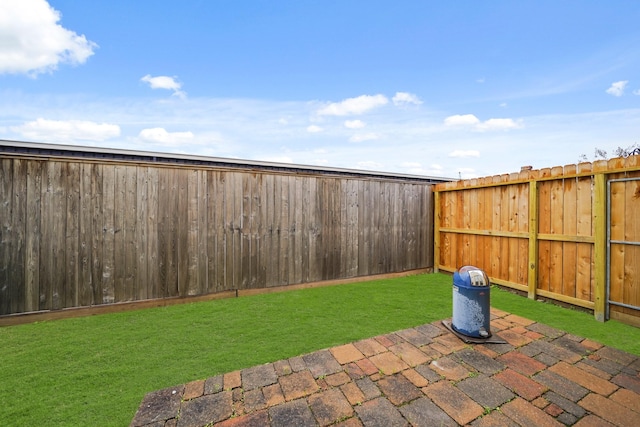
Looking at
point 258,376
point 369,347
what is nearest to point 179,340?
point 258,376

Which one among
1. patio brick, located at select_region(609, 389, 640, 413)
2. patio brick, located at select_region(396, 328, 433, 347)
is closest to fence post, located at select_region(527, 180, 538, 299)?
patio brick, located at select_region(609, 389, 640, 413)

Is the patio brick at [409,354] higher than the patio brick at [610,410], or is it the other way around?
the patio brick at [610,410]

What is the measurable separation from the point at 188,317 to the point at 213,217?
1.53m

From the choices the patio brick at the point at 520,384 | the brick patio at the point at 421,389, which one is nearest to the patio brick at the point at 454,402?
the brick patio at the point at 421,389

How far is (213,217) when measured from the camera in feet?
13.6

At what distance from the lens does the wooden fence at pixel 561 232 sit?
10.2 ft

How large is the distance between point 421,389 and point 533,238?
11.5 feet

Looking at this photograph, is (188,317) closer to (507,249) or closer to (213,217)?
(213,217)

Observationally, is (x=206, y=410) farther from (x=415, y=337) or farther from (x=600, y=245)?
(x=600, y=245)

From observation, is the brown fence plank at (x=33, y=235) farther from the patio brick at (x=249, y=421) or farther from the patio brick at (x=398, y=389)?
the patio brick at (x=398, y=389)

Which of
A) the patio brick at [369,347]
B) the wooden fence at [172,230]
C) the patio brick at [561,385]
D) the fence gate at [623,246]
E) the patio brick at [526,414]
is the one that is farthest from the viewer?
the wooden fence at [172,230]

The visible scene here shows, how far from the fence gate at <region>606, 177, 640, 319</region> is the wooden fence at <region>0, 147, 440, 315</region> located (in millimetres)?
3109

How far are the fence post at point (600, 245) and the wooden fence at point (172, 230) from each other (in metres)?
2.98

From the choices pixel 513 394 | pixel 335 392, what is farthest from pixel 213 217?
pixel 513 394
